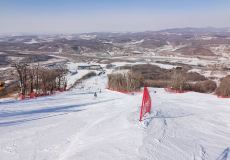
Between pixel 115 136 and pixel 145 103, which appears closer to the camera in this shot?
pixel 115 136

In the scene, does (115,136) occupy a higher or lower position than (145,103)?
lower

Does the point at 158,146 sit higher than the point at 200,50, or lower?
higher

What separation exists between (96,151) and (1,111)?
8934 millimetres

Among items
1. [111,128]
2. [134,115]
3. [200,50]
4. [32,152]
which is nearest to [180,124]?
[134,115]

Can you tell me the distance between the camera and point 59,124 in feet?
41.0

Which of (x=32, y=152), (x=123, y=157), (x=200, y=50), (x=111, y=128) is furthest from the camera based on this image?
(x=200, y=50)

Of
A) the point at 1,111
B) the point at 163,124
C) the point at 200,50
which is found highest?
the point at 163,124

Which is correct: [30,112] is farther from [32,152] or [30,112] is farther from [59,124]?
[32,152]

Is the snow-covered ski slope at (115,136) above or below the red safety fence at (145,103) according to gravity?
below

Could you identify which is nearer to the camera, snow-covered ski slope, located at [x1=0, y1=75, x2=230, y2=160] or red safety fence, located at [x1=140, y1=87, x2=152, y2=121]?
snow-covered ski slope, located at [x1=0, y1=75, x2=230, y2=160]

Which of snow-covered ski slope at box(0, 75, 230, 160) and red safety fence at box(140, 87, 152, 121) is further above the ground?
red safety fence at box(140, 87, 152, 121)

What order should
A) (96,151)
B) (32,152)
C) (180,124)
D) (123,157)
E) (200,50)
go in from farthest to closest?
(200,50) < (180,124) < (32,152) < (96,151) < (123,157)

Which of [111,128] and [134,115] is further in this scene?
[134,115]

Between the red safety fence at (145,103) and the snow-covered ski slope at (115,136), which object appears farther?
the red safety fence at (145,103)
